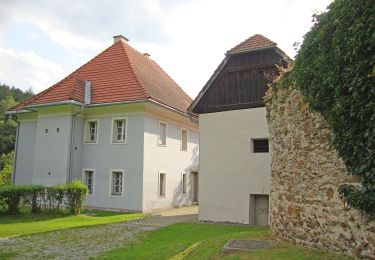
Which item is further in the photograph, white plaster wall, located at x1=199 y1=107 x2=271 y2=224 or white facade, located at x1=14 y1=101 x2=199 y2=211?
white facade, located at x1=14 y1=101 x2=199 y2=211

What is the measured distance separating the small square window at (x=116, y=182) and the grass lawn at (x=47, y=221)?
163 cm

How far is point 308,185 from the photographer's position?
6.73 meters

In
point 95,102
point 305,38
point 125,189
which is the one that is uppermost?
point 95,102

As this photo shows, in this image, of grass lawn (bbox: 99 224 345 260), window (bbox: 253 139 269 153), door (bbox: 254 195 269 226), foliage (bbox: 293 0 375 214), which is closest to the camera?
foliage (bbox: 293 0 375 214)

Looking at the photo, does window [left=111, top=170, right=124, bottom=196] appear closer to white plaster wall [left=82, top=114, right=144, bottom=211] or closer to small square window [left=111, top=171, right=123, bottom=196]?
small square window [left=111, top=171, right=123, bottom=196]

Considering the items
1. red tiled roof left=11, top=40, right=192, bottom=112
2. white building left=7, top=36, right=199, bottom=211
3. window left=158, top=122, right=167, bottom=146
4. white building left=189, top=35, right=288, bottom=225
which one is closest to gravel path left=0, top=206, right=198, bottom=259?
white building left=189, top=35, right=288, bottom=225

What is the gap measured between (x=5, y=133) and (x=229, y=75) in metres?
43.6

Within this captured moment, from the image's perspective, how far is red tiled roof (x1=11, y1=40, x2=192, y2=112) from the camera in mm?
20141

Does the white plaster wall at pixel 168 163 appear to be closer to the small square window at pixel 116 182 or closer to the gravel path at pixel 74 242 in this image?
the small square window at pixel 116 182

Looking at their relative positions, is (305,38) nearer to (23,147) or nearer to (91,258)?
(91,258)

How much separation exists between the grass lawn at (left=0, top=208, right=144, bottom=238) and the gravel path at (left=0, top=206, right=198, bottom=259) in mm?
963

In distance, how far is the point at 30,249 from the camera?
384 inches

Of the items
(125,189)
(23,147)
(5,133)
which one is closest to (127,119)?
(125,189)

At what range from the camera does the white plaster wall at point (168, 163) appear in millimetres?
19578
